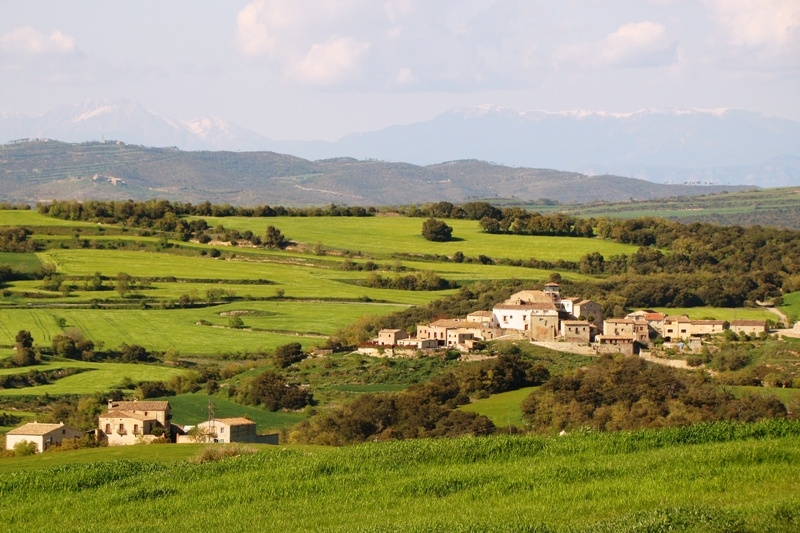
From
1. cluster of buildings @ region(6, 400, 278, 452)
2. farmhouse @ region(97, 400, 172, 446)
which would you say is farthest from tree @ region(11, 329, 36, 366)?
farmhouse @ region(97, 400, 172, 446)

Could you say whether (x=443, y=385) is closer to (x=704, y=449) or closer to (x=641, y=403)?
(x=641, y=403)

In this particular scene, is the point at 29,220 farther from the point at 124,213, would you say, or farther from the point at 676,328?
the point at 676,328

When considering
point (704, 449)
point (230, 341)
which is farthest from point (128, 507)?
point (230, 341)

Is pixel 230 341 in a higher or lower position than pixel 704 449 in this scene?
lower

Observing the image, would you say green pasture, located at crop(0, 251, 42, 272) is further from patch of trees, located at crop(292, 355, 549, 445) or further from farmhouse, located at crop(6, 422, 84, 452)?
farmhouse, located at crop(6, 422, 84, 452)

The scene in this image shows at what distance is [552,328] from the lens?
69562 millimetres

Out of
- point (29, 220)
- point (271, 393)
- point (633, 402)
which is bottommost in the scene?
point (271, 393)

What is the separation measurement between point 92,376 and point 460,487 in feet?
149

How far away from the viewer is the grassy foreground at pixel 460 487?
1519 centimetres

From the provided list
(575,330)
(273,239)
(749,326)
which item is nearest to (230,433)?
(575,330)

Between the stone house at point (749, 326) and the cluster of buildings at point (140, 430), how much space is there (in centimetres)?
3623

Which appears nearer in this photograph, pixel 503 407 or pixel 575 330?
pixel 503 407

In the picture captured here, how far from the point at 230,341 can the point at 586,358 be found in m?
20.0

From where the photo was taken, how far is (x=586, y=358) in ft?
208
